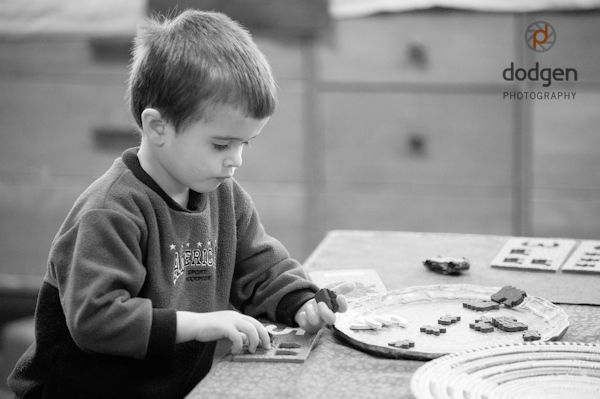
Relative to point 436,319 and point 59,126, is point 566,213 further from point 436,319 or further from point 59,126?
point 436,319

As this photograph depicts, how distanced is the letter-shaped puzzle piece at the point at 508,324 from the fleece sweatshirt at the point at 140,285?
248mm

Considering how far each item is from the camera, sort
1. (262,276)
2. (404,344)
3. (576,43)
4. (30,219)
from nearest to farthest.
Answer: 1. (404,344)
2. (262,276)
3. (576,43)
4. (30,219)

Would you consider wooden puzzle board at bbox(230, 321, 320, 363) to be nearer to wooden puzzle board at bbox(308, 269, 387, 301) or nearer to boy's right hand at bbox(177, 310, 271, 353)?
boy's right hand at bbox(177, 310, 271, 353)

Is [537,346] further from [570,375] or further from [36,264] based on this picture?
[36,264]

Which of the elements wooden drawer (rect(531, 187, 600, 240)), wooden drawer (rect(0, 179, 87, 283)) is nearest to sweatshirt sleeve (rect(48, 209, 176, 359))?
wooden drawer (rect(531, 187, 600, 240))

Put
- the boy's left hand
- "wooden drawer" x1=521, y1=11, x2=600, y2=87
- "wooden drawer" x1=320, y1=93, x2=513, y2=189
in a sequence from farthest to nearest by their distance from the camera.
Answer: "wooden drawer" x1=320, y1=93, x2=513, y2=189, "wooden drawer" x1=521, y1=11, x2=600, y2=87, the boy's left hand

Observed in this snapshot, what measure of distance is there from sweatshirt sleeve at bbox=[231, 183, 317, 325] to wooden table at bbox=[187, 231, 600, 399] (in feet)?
0.33

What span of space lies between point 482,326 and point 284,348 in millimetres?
236

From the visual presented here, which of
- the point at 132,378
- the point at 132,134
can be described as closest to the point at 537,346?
the point at 132,378

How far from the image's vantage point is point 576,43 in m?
2.99

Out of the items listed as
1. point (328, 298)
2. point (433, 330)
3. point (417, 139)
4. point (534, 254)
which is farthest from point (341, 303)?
point (417, 139)

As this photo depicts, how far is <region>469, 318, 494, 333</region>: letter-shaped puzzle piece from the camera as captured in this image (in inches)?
43.5

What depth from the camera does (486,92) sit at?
3086 mm

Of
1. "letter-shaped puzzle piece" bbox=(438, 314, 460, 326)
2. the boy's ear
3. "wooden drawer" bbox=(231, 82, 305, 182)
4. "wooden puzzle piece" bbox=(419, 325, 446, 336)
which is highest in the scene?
the boy's ear
